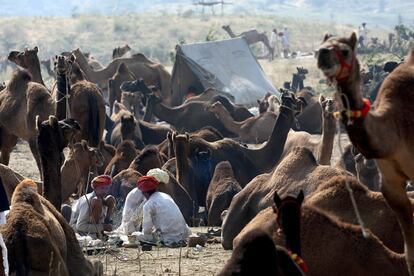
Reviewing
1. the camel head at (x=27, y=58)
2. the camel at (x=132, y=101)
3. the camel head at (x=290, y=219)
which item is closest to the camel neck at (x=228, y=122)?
the camel at (x=132, y=101)

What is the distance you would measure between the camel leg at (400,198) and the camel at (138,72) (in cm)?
2276

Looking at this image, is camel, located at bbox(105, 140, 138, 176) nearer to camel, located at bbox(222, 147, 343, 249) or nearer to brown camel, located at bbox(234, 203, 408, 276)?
camel, located at bbox(222, 147, 343, 249)

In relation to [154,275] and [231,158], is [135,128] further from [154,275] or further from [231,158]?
[154,275]

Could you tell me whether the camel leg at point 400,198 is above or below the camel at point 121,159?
above

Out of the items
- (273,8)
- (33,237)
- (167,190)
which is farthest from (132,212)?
(273,8)

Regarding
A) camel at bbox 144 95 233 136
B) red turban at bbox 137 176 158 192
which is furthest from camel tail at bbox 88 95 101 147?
camel at bbox 144 95 233 136

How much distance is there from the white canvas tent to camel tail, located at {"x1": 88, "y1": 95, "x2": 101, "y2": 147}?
13.4 meters

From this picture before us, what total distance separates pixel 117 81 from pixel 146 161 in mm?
14528

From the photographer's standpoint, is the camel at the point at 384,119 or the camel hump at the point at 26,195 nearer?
the camel at the point at 384,119

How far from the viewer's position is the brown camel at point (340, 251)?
7668 millimetres

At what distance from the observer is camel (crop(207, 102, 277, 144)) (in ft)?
77.2

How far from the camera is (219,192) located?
1425 cm

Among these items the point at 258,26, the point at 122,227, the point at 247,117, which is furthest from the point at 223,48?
the point at 258,26

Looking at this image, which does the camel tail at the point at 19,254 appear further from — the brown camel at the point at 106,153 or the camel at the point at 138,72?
the camel at the point at 138,72
